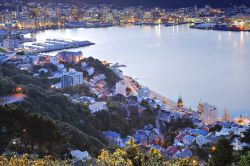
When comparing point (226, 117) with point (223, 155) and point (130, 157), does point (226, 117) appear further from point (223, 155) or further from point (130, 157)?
point (130, 157)

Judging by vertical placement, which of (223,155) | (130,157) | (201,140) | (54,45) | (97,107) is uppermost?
(130,157)

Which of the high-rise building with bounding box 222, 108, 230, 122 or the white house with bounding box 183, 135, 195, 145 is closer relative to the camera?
the white house with bounding box 183, 135, 195, 145

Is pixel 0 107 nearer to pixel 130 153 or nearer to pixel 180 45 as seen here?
pixel 130 153

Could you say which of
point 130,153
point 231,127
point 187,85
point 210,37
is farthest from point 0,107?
point 210,37

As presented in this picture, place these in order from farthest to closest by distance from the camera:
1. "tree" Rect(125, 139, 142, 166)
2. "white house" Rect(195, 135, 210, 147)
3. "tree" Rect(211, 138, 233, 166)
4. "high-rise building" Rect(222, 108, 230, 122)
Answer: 1. "high-rise building" Rect(222, 108, 230, 122)
2. "white house" Rect(195, 135, 210, 147)
3. "tree" Rect(211, 138, 233, 166)
4. "tree" Rect(125, 139, 142, 166)

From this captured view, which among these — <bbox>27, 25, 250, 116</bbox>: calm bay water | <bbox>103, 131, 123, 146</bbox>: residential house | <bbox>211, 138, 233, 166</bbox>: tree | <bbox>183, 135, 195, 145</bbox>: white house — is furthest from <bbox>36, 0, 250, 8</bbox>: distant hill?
<bbox>211, 138, 233, 166</bbox>: tree

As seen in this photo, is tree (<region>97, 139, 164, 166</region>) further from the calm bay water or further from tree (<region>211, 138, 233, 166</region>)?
the calm bay water

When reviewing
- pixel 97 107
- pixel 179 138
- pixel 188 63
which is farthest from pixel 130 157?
pixel 188 63

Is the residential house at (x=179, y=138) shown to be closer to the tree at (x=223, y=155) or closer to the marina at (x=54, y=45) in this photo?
the tree at (x=223, y=155)
